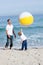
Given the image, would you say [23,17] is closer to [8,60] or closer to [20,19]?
[20,19]

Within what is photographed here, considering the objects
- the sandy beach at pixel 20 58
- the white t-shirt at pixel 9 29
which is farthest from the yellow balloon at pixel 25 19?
the sandy beach at pixel 20 58

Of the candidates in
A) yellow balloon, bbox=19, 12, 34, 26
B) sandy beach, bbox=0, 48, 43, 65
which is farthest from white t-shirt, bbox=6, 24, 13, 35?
sandy beach, bbox=0, 48, 43, 65

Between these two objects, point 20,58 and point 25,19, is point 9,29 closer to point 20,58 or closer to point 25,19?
point 25,19

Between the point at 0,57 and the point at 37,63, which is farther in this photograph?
the point at 0,57

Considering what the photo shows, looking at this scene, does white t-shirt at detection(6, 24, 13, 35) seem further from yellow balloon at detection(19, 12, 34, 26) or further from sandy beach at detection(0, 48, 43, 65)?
sandy beach at detection(0, 48, 43, 65)

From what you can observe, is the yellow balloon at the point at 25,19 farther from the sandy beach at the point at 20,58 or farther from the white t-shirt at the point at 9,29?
the sandy beach at the point at 20,58

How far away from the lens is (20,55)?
31.2 feet

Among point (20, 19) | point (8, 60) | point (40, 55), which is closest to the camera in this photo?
point (8, 60)

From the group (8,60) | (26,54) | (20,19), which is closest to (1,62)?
(8,60)

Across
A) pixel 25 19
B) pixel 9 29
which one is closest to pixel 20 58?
pixel 25 19

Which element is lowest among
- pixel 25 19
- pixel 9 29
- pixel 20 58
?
pixel 20 58

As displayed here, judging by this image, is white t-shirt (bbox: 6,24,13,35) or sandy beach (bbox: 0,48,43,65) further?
white t-shirt (bbox: 6,24,13,35)

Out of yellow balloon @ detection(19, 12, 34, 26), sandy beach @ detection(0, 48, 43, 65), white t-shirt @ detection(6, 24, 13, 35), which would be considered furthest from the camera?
white t-shirt @ detection(6, 24, 13, 35)

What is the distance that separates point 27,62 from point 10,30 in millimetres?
2949
